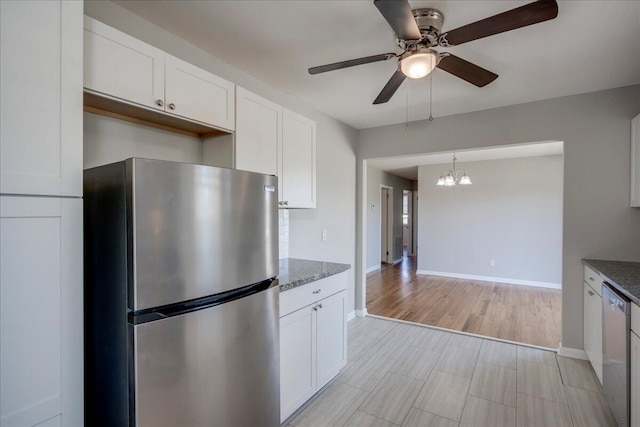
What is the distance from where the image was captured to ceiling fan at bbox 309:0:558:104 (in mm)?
1254

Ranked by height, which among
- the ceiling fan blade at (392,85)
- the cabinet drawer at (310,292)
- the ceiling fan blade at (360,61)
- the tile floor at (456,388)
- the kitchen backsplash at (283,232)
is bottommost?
the tile floor at (456,388)

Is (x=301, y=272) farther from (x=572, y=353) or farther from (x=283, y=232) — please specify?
(x=572, y=353)

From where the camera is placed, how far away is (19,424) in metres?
0.99

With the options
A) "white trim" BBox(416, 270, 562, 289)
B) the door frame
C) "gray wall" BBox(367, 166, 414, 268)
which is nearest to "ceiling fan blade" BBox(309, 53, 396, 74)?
"gray wall" BBox(367, 166, 414, 268)

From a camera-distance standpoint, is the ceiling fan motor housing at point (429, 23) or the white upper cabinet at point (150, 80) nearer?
the white upper cabinet at point (150, 80)

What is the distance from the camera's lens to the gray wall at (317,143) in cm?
167

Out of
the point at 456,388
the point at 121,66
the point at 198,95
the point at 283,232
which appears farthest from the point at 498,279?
the point at 121,66

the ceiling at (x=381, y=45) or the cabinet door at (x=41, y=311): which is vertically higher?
the ceiling at (x=381, y=45)

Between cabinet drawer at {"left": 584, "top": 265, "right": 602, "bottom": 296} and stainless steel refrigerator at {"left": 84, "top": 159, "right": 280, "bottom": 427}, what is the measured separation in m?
2.50

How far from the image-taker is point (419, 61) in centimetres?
162

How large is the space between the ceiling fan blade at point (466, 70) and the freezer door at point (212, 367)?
1.63m

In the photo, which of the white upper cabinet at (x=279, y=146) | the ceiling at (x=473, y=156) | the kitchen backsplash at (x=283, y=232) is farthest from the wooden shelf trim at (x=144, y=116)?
the ceiling at (x=473, y=156)

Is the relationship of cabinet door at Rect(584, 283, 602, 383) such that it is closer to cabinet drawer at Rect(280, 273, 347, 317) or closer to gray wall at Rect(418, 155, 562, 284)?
cabinet drawer at Rect(280, 273, 347, 317)

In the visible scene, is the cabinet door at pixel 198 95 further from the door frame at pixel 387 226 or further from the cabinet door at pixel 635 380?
the door frame at pixel 387 226
